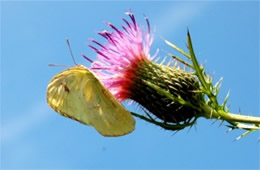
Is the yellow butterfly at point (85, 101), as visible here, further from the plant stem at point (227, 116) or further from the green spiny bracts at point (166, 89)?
the plant stem at point (227, 116)

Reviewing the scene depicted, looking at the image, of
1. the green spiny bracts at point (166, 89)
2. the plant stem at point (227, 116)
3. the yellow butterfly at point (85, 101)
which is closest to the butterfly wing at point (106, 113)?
the yellow butterfly at point (85, 101)

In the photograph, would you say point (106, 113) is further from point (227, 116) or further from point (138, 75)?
point (227, 116)

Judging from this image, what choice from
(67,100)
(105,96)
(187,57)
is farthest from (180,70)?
(67,100)

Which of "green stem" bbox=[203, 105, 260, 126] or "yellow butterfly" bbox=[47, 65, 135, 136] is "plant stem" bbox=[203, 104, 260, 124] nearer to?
"green stem" bbox=[203, 105, 260, 126]

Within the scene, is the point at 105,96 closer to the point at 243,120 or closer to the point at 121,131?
the point at 121,131

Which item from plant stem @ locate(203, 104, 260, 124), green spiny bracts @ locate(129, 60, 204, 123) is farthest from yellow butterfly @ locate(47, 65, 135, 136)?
plant stem @ locate(203, 104, 260, 124)
